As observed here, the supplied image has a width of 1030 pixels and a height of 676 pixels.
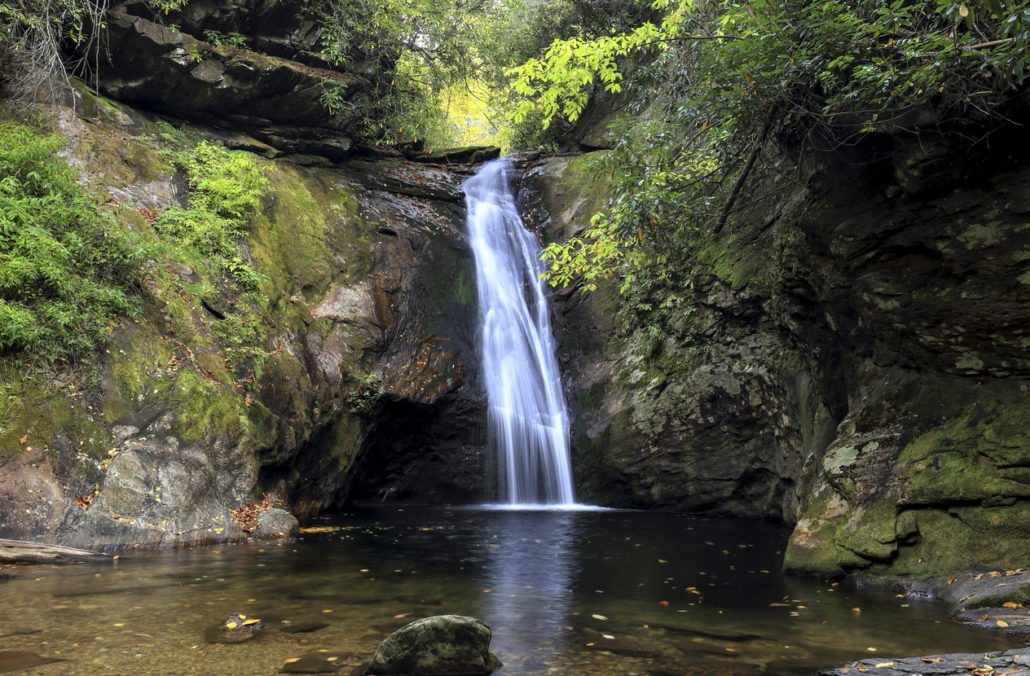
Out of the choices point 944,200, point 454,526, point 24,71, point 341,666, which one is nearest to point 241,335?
point 454,526

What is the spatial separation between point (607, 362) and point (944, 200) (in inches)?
276

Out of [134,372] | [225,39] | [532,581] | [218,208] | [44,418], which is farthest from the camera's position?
[225,39]

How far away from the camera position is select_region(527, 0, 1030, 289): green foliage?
558 cm

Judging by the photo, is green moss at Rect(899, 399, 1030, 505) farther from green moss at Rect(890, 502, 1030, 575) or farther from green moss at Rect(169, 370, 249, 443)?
green moss at Rect(169, 370, 249, 443)

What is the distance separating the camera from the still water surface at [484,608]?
14.8 feet

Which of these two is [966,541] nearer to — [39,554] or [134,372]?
[39,554]

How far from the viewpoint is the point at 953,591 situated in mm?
6051

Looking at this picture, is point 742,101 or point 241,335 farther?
point 241,335

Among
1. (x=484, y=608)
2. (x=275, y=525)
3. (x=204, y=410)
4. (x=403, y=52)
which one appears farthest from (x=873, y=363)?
(x=403, y=52)

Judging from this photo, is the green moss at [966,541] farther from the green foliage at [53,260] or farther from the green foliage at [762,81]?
the green foliage at [53,260]

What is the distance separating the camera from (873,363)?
26.5 ft

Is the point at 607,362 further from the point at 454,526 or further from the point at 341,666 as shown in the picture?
the point at 341,666

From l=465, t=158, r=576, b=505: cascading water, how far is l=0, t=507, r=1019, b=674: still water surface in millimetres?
3842

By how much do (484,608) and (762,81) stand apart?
543cm
